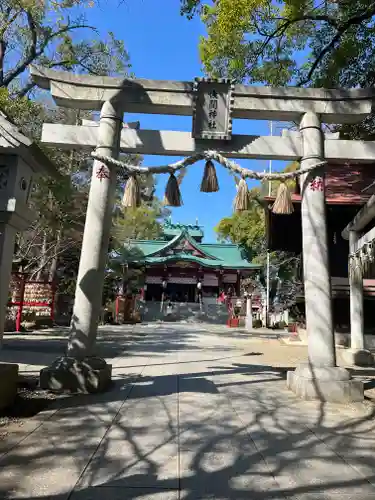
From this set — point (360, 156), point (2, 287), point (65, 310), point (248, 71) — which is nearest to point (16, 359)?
point (2, 287)

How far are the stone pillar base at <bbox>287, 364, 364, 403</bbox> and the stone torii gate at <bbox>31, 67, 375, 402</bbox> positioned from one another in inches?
5.4

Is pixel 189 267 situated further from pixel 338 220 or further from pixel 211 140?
pixel 211 140

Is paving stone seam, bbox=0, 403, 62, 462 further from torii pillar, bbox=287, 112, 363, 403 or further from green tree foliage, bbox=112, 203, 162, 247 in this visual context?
green tree foliage, bbox=112, 203, 162, 247

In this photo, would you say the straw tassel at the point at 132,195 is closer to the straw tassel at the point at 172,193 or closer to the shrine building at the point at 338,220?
the straw tassel at the point at 172,193

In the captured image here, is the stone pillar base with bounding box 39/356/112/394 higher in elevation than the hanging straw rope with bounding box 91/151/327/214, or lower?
lower

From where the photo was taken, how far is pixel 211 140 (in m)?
6.90

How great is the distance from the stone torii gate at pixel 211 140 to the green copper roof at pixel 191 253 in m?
27.2

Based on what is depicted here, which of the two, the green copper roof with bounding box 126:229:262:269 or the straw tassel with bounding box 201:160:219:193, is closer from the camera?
the straw tassel with bounding box 201:160:219:193

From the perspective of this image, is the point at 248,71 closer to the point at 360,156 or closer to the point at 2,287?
the point at 360,156

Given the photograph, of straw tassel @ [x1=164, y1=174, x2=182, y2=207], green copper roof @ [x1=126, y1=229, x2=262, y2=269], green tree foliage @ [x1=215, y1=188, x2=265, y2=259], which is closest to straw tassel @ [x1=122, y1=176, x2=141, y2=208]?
straw tassel @ [x1=164, y1=174, x2=182, y2=207]

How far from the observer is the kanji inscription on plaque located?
6.77 m

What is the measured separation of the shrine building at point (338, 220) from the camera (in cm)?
1216

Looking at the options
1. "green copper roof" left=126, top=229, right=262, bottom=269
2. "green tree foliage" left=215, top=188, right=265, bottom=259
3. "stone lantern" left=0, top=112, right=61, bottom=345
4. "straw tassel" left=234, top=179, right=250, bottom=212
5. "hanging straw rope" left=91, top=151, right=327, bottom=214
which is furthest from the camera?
"green copper roof" left=126, top=229, right=262, bottom=269

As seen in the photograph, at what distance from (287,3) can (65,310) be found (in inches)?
701
